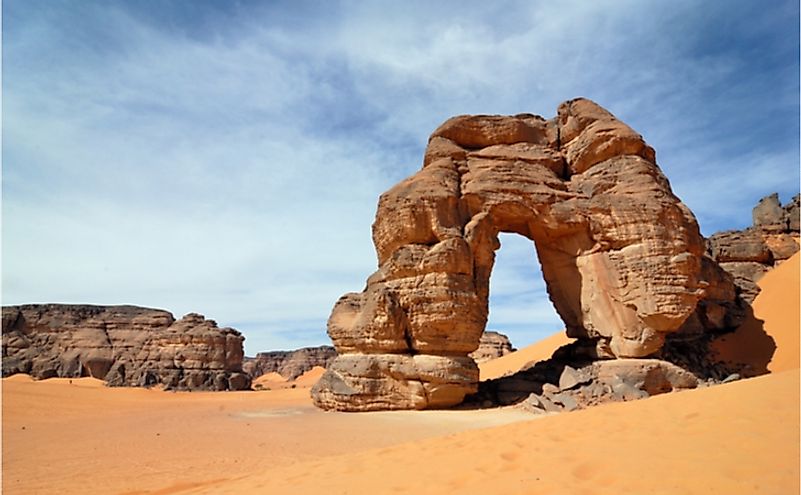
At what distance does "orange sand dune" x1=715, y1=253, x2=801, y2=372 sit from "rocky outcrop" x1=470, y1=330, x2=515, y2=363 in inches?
715

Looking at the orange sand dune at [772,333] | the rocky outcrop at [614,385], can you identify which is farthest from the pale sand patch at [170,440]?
the orange sand dune at [772,333]

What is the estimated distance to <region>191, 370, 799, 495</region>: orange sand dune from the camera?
11.0 ft

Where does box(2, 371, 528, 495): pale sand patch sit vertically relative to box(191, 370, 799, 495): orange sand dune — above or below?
below

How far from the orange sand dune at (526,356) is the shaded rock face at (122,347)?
47.6ft

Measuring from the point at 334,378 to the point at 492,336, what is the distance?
85.4 feet

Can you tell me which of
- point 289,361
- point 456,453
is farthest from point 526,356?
point 289,361

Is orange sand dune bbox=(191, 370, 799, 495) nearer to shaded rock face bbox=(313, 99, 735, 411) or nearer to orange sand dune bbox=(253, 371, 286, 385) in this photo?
shaded rock face bbox=(313, 99, 735, 411)

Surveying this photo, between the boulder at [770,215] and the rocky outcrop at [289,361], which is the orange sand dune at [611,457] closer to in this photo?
the boulder at [770,215]

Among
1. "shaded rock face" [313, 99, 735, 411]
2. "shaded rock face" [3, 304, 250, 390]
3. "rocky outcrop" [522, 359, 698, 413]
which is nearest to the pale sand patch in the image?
"rocky outcrop" [522, 359, 698, 413]

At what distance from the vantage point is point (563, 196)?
47.4ft

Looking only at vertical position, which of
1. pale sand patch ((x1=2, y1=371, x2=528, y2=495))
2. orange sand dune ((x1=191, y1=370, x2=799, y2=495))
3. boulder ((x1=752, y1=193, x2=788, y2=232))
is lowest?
Result: pale sand patch ((x1=2, y1=371, x2=528, y2=495))

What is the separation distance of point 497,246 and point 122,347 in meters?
26.8

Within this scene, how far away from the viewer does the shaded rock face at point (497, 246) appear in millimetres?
12445

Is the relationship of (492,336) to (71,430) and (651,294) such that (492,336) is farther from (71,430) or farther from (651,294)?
(71,430)
